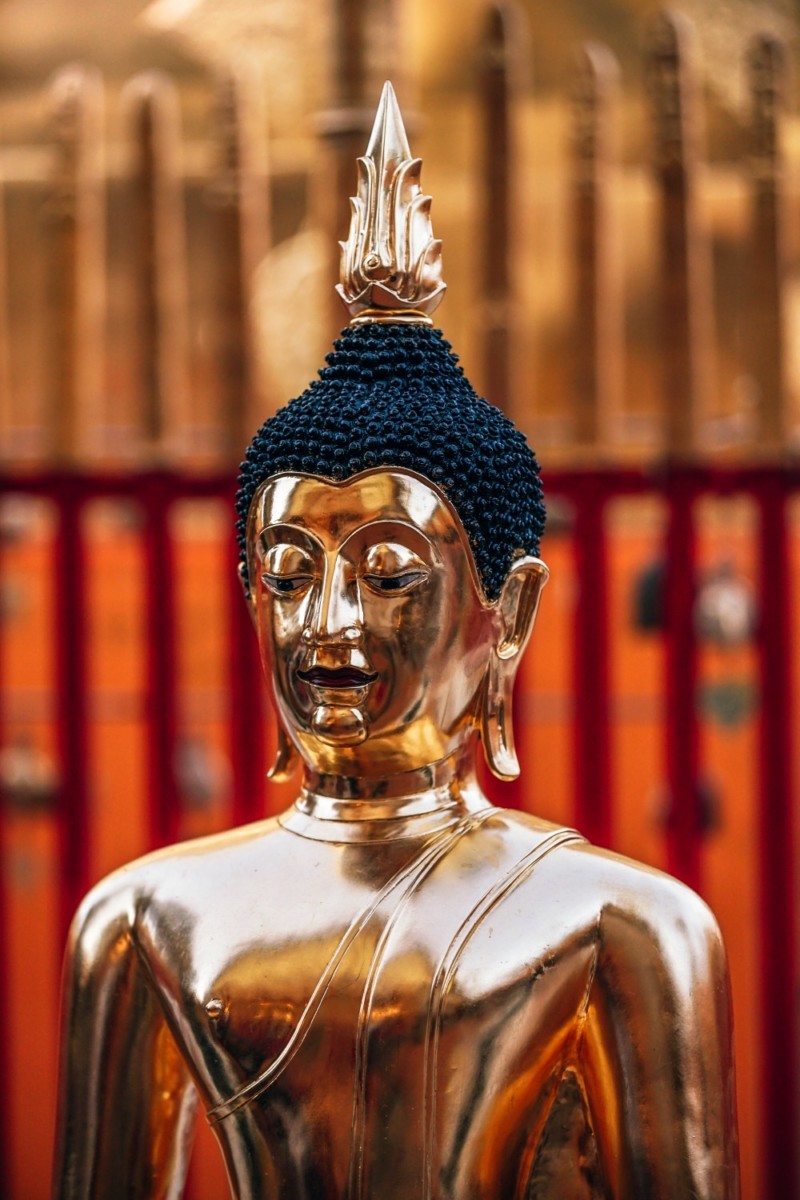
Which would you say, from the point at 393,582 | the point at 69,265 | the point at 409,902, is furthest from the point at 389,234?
the point at 69,265

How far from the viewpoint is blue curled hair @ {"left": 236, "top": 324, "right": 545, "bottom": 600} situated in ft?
3.92

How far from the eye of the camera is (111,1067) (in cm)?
129

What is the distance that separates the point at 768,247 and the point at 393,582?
1379 mm

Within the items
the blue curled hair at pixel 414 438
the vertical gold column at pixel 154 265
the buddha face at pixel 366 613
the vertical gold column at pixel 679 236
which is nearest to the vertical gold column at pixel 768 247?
the vertical gold column at pixel 679 236

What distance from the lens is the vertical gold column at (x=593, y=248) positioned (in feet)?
7.82

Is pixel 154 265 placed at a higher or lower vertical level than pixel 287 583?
higher

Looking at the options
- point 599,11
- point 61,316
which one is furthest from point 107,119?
point 61,316

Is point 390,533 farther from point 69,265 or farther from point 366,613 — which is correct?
point 69,265

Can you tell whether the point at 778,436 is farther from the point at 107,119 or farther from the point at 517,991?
the point at 107,119

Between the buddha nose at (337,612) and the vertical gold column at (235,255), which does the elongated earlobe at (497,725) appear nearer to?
the buddha nose at (337,612)

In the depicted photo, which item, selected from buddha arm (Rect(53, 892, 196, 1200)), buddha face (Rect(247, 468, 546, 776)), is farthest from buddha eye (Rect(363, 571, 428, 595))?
buddha arm (Rect(53, 892, 196, 1200))

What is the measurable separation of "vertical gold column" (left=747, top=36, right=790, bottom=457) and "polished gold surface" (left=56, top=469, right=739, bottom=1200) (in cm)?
126

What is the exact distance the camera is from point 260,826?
1310 mm

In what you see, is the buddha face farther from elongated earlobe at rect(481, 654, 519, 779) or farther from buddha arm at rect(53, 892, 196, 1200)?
buddha arm at rect(53, 892, 196, 1200)
